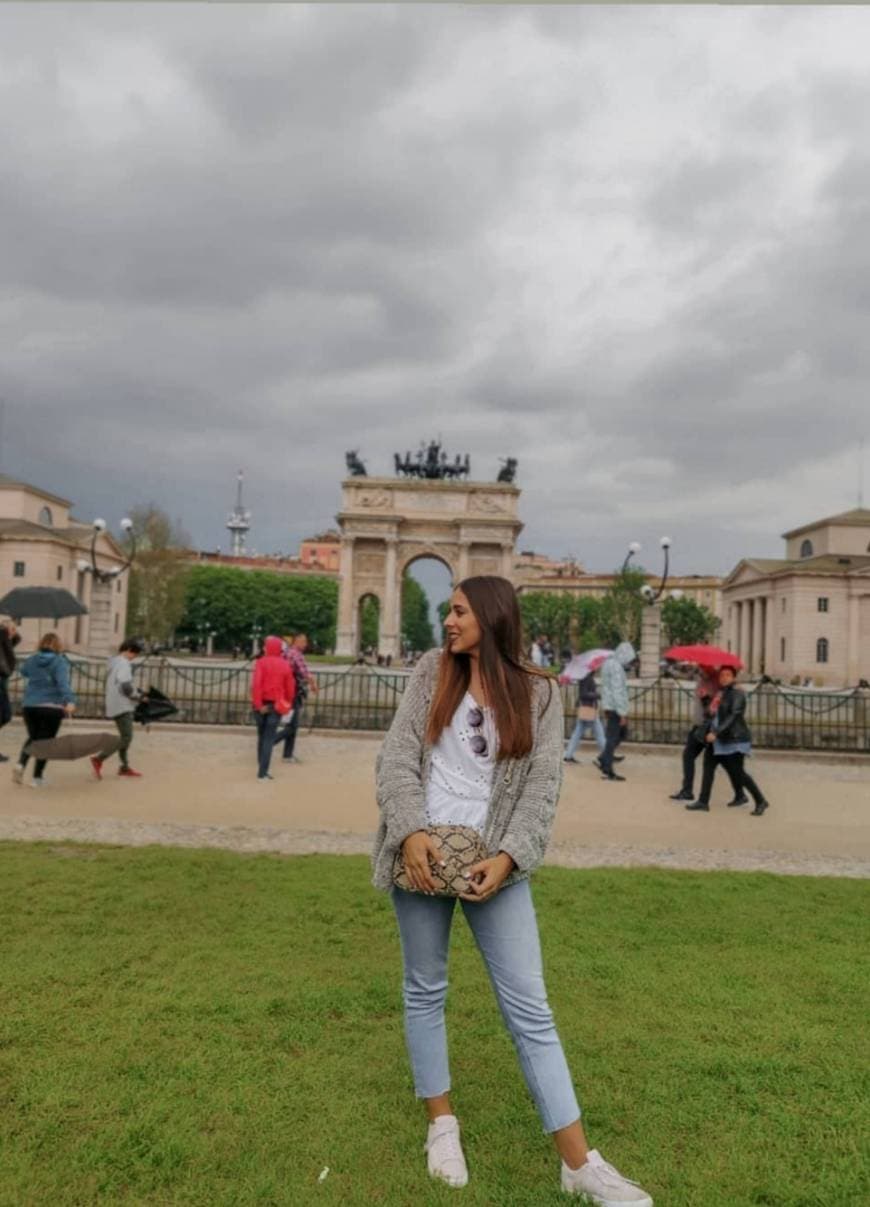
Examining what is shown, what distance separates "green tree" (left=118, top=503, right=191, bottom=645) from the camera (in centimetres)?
6050

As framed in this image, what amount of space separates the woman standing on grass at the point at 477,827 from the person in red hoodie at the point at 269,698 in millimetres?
8485

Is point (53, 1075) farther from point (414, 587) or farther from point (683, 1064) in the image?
point (414, 587)

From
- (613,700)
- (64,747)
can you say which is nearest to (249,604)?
(613,700)

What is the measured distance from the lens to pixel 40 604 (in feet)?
48.5

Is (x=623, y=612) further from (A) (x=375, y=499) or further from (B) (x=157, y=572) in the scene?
(B) (x=157, y=572)

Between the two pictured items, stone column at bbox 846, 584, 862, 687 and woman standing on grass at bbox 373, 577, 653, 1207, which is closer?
Result: woman standing on grass at bbox 373, 577, 653, 1207

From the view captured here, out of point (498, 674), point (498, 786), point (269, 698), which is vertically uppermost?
point (498, 674)

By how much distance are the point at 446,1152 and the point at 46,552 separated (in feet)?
211

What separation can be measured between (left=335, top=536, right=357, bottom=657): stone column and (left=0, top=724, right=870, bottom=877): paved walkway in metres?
45.9

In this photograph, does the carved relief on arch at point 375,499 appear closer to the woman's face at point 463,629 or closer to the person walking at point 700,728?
the person walking at point 700,728

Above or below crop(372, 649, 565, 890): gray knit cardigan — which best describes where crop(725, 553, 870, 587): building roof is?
above

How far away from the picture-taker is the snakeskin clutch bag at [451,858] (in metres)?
2.88

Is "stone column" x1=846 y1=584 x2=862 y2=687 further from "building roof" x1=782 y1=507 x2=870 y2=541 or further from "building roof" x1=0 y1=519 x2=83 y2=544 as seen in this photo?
"building roof" x1=0 y1=519 x2=83 y2=544

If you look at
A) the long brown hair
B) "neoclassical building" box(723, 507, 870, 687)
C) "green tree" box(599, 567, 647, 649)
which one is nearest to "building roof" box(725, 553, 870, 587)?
"neoclassical building" box(723, 507, 870, 687)
